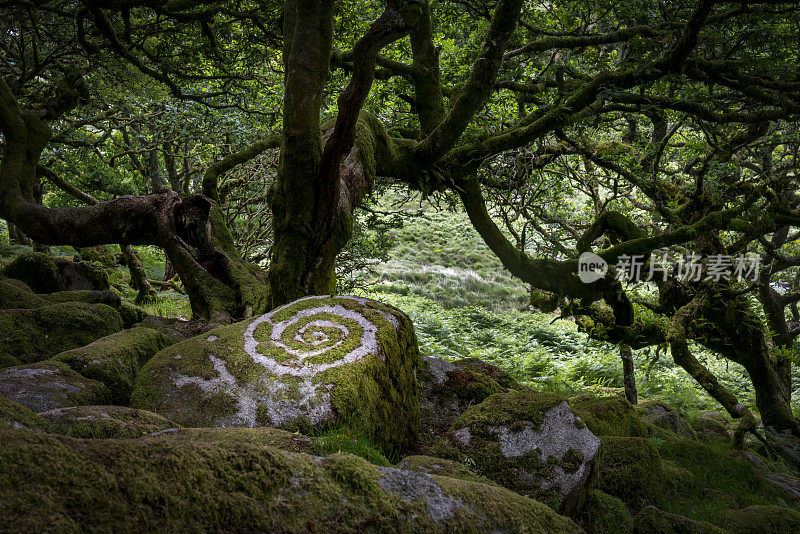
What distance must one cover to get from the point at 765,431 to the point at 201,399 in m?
9.00

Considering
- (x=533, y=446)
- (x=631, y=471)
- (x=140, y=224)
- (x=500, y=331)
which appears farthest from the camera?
(x=500, y=331)

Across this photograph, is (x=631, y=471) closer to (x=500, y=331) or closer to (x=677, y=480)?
(x=677, y=480)

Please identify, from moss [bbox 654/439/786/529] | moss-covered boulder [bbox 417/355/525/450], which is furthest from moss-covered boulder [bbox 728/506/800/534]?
moss-covered boulder [bbox 417/355/525/450]

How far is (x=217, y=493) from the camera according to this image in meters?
1.52

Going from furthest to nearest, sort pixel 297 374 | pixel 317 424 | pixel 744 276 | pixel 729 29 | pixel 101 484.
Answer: pixel 744 276
pixel 729 29
pixel 297 374
pixel 317 424
pixel 101 484

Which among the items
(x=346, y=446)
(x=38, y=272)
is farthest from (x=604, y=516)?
(x=38, y=272)

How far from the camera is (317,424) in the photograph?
3.52 m

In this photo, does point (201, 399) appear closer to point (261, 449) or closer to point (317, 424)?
point (317, 424)

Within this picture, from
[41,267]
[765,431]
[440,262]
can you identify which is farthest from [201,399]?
[440,262]

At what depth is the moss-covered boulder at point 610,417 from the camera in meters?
5.43

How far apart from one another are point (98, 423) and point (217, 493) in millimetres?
1351

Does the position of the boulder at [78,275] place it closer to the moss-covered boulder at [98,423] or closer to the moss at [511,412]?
the moss-covered boulder at [98,423]

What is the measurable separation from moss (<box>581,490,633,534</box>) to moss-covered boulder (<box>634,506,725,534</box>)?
20cm

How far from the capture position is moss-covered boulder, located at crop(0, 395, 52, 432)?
2.09 m
